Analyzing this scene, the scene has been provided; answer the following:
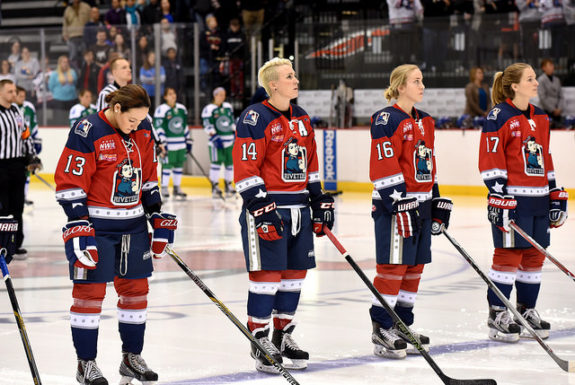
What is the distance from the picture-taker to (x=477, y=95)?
13.4 meters

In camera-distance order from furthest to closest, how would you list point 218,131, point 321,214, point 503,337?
point 218,131 < point 503,337 < point 321,214

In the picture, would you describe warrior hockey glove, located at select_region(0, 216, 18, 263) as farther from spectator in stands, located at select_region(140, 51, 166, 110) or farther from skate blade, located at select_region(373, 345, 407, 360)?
spectator in stands, located at select_region(140, 51, 166, 110)

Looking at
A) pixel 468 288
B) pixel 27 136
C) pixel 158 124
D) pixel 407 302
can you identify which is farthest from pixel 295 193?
pixel 158 124

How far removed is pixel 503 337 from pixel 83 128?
225cm

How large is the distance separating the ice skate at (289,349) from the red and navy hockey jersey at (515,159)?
1253 millimetres

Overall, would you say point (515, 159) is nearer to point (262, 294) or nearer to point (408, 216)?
point (408, 216)

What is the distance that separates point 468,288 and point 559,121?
663 centimetres

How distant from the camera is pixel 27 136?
8.36 metres

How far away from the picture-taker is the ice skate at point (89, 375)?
415 cm

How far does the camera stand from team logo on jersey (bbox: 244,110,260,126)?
15.1ft

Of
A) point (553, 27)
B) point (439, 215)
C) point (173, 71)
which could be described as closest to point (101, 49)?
point (173, 71)

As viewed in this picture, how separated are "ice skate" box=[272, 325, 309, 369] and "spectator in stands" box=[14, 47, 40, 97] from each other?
11.6 meters

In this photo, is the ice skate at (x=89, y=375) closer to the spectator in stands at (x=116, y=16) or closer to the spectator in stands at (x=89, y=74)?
the spectator in stands at (x=89, y=74)

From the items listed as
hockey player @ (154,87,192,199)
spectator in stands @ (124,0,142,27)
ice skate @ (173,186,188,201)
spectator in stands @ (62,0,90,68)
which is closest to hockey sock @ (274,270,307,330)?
hockey player @ (154,87,192,199)
